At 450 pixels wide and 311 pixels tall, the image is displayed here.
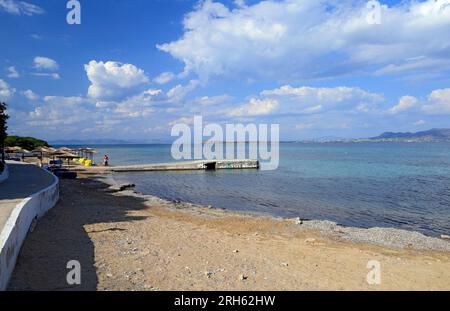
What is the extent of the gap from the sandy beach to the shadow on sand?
2cm

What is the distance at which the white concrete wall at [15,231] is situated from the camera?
699 centimetres

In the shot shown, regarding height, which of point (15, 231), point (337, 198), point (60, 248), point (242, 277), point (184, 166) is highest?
point (15, 231)

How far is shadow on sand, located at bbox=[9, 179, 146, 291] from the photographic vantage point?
Answer: 25.5 ft

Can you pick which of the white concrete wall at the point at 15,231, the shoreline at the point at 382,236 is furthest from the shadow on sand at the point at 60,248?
the shoreline at the point at 382,236

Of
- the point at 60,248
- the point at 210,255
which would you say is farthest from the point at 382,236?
the point at 60,248

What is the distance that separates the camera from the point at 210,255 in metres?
11.2

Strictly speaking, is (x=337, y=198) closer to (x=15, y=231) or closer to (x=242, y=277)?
(x=242, y=277)

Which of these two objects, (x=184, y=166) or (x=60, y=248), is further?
(x=184, y=166)

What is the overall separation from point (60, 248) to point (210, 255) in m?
4.79

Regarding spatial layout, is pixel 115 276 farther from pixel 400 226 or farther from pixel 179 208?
pixel 400 226

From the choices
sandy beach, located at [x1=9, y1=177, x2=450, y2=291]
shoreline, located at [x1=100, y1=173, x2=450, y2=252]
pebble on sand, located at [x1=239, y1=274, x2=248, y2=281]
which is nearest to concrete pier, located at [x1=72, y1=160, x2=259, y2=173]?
sandy beach, located at [x1=9, y1=177, x2=450, y2=291]

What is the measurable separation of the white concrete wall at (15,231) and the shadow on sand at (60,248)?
11.9 inches
